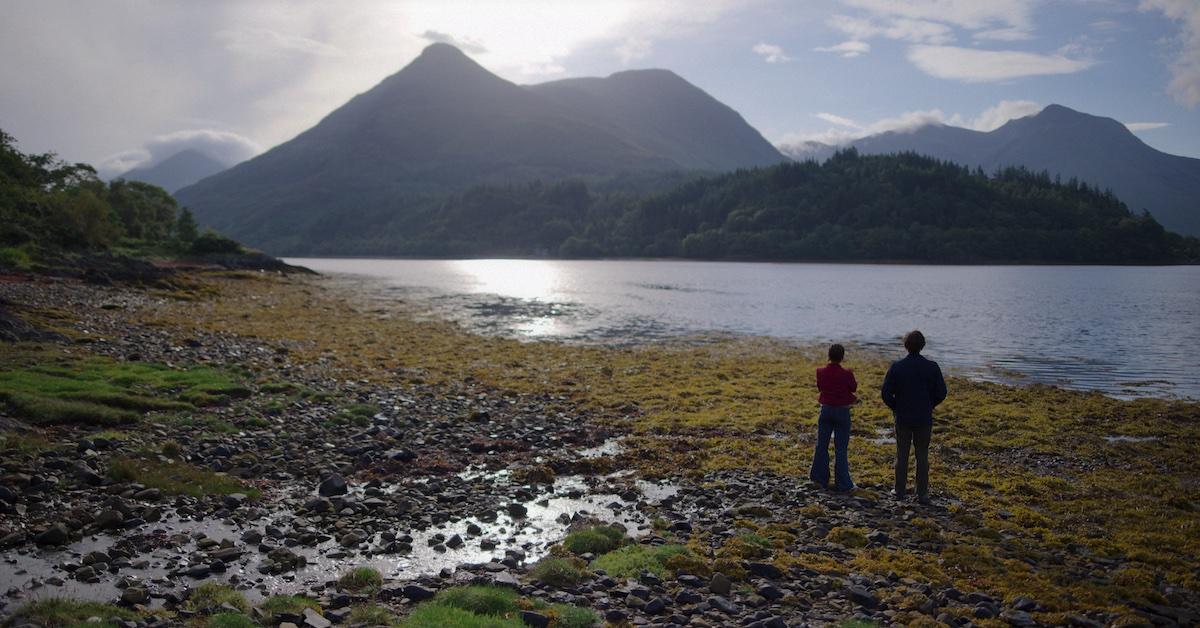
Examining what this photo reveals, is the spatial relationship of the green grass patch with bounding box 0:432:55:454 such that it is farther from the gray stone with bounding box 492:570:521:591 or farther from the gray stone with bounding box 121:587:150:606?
the gray stone with bounding box 492:570:521:591

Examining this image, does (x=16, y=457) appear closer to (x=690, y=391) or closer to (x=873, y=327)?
(x=690, y=391)

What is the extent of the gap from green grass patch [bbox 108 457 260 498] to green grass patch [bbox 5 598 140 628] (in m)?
4.62

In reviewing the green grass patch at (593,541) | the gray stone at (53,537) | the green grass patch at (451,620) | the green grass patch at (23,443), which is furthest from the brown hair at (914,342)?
the green grass patch at (23,443)

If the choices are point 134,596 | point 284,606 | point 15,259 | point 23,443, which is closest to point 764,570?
point 284,606

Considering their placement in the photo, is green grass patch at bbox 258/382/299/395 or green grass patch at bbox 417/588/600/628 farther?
green grass patch at bbox 258/382/299/395

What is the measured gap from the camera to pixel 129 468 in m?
13.5

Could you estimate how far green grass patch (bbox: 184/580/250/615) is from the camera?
8.81m

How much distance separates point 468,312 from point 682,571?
59039 mm

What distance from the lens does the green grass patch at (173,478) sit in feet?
43.5

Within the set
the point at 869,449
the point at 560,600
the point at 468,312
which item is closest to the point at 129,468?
the point at 560,600

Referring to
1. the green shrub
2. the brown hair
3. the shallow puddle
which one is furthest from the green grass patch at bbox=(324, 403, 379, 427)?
the green shrub

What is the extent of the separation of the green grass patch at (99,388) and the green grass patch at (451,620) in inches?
486

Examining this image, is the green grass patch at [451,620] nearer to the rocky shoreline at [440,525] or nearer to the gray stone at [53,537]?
the rocky shoreline at [440,525]

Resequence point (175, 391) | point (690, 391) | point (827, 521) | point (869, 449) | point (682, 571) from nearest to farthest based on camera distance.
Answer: point (682, 571)
point (827, 521)
point (869, 449)
point (175, 391)
point (690, 391)
